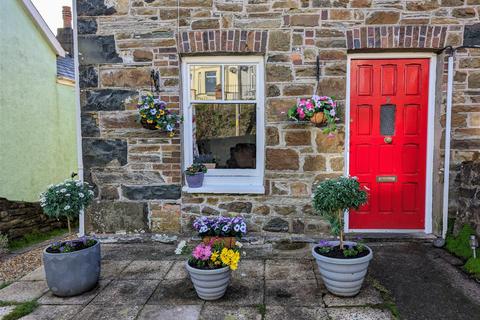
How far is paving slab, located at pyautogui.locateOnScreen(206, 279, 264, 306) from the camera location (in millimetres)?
3301

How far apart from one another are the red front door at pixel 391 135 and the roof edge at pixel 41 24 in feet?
23.8

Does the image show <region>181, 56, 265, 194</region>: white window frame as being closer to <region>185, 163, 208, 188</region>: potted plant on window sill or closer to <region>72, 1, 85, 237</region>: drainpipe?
<region>185, 163, 208, 188</region>: potted plant on window sill

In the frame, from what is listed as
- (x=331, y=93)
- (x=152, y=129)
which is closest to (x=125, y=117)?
(x=152, y=129)

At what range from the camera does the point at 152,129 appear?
15.7 ft

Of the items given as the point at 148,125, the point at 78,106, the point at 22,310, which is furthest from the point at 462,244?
the point at 78,106

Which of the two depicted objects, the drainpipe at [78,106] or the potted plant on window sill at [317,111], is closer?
the potted plant on window sill at [317,111]

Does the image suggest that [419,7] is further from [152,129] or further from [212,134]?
[152,129]

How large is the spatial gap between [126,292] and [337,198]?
7.07 ft

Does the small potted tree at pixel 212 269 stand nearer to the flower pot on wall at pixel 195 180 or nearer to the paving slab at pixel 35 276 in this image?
the flower pot on wall at pixel 195 180

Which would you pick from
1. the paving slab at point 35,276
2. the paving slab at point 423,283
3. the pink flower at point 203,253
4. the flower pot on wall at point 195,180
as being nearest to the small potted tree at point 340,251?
the paving slab at point 423,283

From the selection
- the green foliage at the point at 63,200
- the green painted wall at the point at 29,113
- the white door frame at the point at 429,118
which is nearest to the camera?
the green foliage at the point at 63,200

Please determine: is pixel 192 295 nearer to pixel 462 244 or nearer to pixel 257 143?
pixel 257 143

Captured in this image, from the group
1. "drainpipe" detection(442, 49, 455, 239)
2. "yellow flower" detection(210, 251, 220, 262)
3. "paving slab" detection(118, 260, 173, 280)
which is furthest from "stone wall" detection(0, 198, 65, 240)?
"drainpipe" detection(442, 49, 455, 239)

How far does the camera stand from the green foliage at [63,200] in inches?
140
